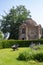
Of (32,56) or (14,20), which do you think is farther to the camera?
(14,20)

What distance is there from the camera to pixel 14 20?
65.6 m

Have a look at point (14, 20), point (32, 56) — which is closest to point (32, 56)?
point (32, 56)

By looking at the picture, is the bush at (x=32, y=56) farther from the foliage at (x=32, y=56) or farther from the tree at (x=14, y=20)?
the tree at (x=14, y=20)

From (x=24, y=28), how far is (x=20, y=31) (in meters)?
1.75

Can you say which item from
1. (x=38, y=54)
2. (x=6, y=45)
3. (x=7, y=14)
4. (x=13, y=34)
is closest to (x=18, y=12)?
(x=7, y=14)

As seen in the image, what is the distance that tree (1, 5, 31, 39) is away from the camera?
2574 inches

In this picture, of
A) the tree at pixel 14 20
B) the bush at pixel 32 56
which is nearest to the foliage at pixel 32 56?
the bush at pixel 32 56

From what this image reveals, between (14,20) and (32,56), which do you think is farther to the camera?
(14,20)

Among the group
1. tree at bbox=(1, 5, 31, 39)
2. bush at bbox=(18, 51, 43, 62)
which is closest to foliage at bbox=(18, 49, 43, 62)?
bush at bbox=(18, 51, 43, 62)

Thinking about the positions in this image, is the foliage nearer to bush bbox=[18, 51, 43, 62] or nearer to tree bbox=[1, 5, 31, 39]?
bush bbox=[18, 51, 43, 62]

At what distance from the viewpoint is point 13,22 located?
65688 millimetres

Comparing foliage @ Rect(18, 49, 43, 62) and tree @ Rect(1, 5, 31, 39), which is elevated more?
tree @ Rect(1, 5, 31, 39)

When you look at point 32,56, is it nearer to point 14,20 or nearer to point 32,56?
point 32,56

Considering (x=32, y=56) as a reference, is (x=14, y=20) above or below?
above
